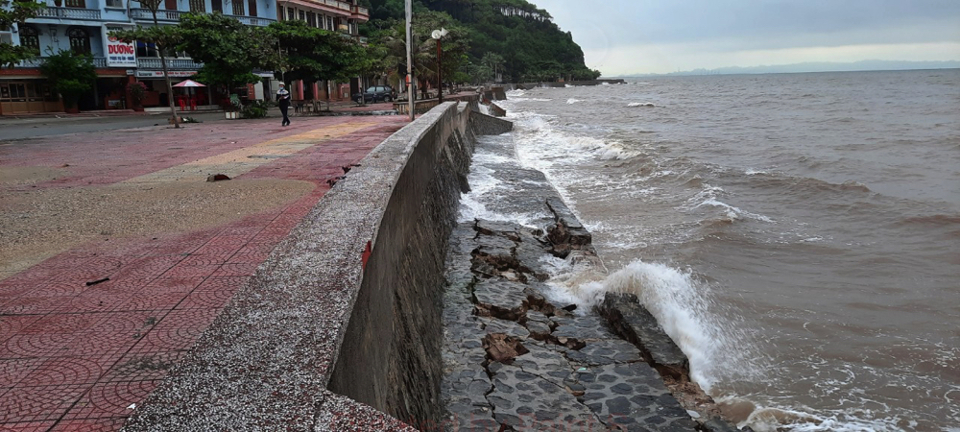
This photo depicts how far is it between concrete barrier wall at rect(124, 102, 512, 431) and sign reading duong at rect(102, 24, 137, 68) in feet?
117

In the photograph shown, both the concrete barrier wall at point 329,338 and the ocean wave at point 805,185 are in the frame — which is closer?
the concrete barrier wall at point 329,338

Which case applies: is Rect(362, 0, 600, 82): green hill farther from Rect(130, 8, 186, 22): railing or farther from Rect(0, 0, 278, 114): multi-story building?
Rect(0, 0, 278, 114): multi-story building

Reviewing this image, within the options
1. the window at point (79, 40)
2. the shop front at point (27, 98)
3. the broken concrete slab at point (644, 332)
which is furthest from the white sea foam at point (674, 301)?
the window at point (79, 40)

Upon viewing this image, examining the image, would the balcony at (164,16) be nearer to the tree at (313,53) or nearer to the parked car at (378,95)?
the tree at (313,53)

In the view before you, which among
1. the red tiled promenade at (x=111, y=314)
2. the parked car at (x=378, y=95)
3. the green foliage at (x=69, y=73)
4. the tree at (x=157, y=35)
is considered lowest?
the red tiled promenade at (x=111, y=314)

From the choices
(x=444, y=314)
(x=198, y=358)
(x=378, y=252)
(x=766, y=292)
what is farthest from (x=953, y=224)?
(x=198, y=358)

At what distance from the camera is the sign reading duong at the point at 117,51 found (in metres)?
35.3

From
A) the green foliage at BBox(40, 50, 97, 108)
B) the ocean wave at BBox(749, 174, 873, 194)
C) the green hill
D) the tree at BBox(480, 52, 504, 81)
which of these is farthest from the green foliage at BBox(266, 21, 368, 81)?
the tree at BBox(480, 52, 504, 81)

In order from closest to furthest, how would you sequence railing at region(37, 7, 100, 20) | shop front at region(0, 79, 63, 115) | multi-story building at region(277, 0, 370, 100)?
shop front at region(0, 79, 63, 115) < railing at region(37, 7, 100, 20) < multi-story building at region(277, 0, 370, 100)

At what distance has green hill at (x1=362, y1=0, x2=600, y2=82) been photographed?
112m

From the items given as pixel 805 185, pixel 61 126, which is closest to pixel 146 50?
pixel 61 126

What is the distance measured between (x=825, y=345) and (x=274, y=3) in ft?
140

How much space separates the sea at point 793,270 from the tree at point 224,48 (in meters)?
12.0

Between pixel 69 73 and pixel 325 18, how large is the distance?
70.3 ft
